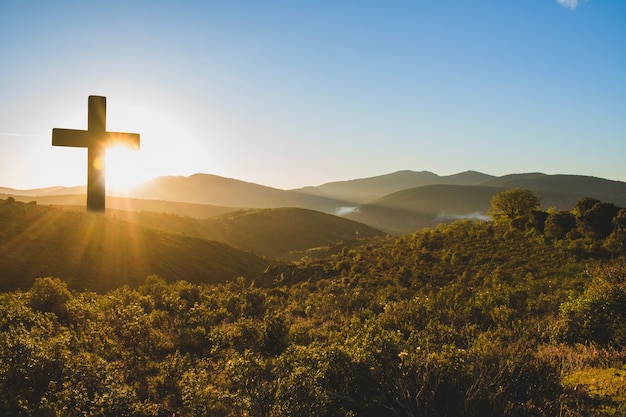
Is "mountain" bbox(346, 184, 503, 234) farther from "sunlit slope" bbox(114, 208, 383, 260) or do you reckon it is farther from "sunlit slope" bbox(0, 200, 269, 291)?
"sunlit slope" bbox(0, 200, 269, 291)

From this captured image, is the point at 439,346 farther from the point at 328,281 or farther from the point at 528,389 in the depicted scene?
the point at 328,281

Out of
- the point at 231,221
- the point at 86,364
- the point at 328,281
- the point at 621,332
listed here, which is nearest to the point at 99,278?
the point at 328,281

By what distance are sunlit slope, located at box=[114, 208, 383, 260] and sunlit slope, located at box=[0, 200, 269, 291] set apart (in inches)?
1105

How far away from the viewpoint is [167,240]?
96.0 ft

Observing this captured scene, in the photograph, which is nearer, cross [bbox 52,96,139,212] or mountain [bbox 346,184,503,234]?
cross [bbox 52,96,139,212]

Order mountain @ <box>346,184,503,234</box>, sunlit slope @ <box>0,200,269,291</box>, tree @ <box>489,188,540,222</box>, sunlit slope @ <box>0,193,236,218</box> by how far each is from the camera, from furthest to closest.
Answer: mountain @ <box>346,184,503,234</box> → sunlit slope @ <box>0,193,236,218</box> → tree @ <box>489,188,540,222</box> → sunlit slope @ <box>0,200,269,291</box>

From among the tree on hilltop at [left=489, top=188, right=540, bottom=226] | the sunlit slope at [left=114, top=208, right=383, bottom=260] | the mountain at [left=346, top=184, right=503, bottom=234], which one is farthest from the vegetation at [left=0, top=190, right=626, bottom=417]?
the mountain at [left=346, top=184, right=503, bottom=234]

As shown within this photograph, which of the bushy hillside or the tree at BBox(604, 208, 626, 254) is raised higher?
the tree at BBox(604, 208, 626, 254)

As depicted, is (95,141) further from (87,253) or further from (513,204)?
(513,204)

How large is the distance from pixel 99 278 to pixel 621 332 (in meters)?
18.6

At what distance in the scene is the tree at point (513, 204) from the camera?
2622 centimetres

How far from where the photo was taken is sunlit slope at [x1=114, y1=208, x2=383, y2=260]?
61.0m

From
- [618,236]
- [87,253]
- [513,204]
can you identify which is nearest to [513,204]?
[513,204]

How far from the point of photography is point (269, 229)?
7950 centimetres
